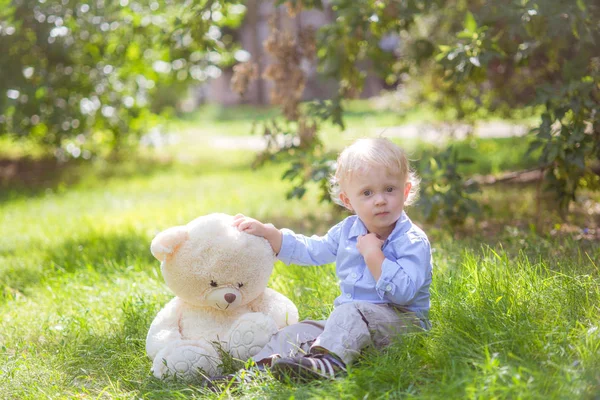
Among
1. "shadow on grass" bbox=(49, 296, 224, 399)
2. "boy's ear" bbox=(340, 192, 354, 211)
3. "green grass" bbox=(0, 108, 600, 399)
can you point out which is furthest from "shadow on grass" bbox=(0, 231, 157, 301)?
"boy's ear" bbox=(340, 192, 354, 211)

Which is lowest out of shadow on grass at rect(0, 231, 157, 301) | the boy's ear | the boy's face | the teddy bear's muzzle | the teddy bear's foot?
shadow on grass at rect(0, 231, 157, 301)

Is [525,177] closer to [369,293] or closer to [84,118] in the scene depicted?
[369,293]

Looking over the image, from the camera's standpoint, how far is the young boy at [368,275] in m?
2.57

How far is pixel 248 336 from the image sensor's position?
286 cm

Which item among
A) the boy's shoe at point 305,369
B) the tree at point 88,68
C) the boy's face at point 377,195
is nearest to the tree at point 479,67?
the tree at point 88,68

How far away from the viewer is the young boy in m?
2.57

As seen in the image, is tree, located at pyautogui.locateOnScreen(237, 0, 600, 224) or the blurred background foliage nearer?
tree, located at pyautogui.locateOnScreen(237, 0, 600, 224)

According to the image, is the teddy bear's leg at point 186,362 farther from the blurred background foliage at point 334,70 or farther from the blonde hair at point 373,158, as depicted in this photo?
the blurred background foliage at point 334,70

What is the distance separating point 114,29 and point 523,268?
5309 millimetres

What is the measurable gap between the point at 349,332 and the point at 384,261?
0.30m

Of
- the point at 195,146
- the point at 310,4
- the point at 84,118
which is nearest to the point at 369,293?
the point at 310,4

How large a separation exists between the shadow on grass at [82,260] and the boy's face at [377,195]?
6.20ft

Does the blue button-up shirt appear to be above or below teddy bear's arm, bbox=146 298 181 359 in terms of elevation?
above

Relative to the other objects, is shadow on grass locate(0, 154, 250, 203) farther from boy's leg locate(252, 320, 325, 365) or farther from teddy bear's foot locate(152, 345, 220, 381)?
boy's leg locate(252, 320, 325, 365)
